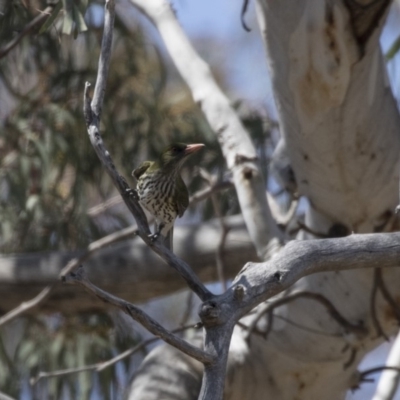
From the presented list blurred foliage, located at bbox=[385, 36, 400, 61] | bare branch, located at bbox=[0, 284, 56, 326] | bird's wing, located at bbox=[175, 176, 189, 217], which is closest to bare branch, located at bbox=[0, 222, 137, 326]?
bare branch, located at bbox=[0, 284, 56, 326]

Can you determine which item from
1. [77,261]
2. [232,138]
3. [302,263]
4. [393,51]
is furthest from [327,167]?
[302,263]

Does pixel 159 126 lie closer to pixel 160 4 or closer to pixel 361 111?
pixel 160 4

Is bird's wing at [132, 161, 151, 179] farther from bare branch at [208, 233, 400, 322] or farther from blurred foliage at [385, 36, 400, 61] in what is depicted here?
blurred foliage at [385, 36, 400, 61]

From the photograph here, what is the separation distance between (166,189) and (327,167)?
51cm

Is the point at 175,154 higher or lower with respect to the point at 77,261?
lower

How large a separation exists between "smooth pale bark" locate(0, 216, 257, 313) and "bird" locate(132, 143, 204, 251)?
0.95m

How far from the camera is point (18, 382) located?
3561 millimetres

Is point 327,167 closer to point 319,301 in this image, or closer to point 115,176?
point 319,301

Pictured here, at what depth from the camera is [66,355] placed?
361 centimetres

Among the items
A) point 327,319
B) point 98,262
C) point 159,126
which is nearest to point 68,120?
point 159,126

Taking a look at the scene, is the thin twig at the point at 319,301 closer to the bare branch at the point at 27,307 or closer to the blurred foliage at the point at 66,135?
the bare branch at the point at 27,307

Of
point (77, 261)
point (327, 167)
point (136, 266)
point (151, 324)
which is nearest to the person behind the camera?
point (151, 324)

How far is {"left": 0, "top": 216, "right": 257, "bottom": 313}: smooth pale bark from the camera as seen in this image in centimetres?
291

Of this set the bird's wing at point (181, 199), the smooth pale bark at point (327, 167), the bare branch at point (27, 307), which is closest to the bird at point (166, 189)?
the bird's wing at point (181, 199)
